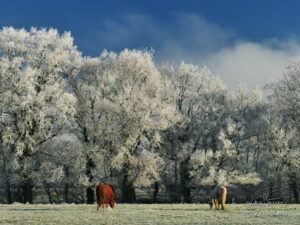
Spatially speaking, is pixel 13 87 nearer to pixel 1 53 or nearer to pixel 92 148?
pixel 1 53

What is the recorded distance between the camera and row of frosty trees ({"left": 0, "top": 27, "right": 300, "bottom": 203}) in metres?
44.7

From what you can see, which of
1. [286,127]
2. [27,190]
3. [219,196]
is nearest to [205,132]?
[286,127]

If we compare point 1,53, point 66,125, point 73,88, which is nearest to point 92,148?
point 66,125

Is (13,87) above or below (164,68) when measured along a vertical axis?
below

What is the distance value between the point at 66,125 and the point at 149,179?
1097 cm

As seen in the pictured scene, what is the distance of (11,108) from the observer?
42.6 m

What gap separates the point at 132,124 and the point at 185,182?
1390 cm

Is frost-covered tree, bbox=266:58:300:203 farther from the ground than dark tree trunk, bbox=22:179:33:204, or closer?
farther from the ground

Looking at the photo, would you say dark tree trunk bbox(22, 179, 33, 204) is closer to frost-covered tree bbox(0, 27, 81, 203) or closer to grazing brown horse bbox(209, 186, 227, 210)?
frost-covered tree bbox(0, 27, 81, 203)

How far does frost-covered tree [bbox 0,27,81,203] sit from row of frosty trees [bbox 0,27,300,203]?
107mm

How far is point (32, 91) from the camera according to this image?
43438 mm

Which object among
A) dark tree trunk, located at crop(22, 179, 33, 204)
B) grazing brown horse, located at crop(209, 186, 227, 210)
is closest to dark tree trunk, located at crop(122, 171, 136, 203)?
dark tree trunk, located at crop(22, 179, 33, 204)

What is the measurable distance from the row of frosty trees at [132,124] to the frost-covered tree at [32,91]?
0.11m

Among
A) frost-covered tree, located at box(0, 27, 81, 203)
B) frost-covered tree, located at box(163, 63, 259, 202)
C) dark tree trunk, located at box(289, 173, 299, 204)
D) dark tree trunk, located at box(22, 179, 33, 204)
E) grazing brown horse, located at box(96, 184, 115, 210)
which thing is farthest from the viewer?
dark tree trunk, located at box(289, 173, 299, 204)
